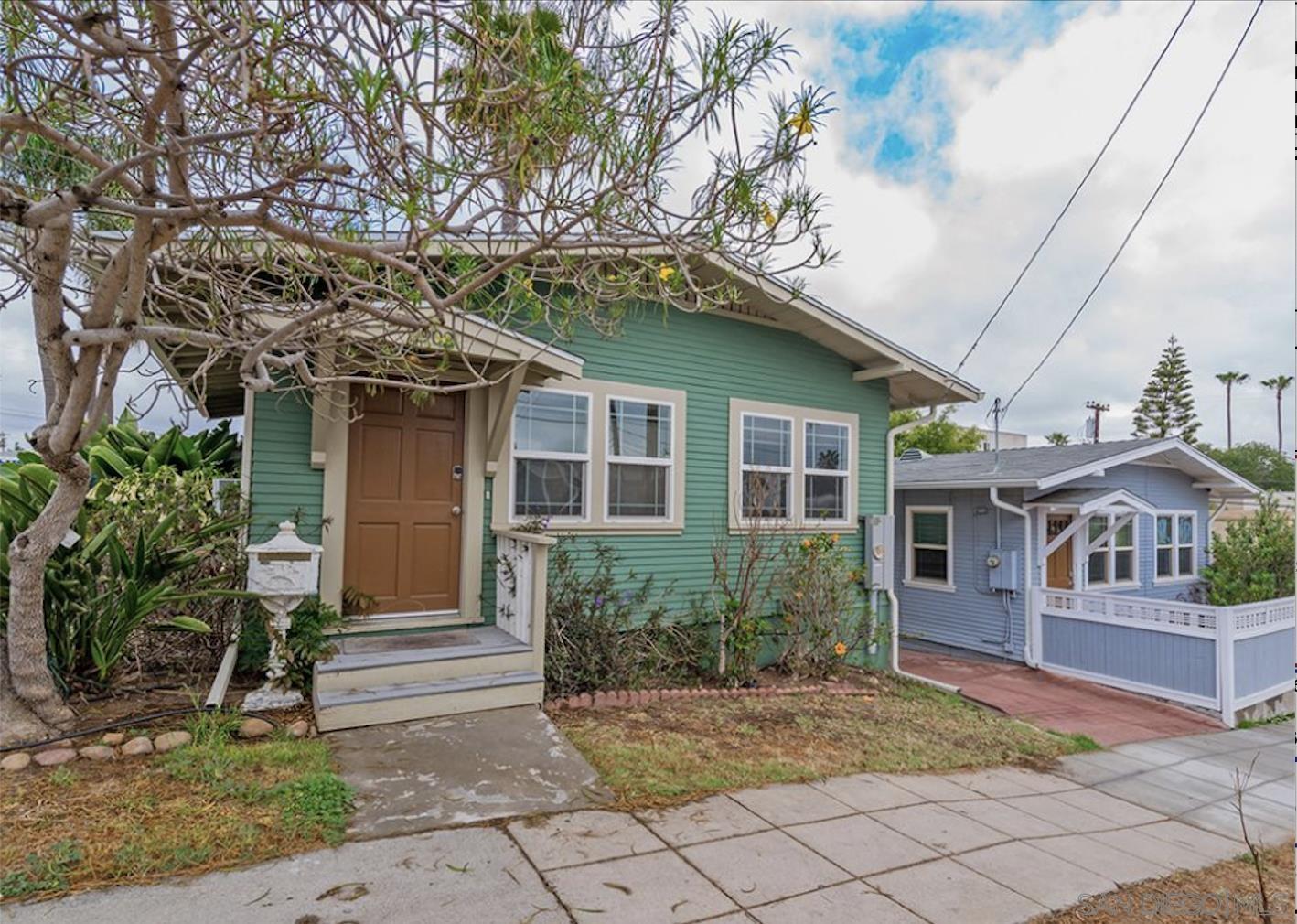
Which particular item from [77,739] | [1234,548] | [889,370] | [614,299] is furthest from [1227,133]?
[77,739]

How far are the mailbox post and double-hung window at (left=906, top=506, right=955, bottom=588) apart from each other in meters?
10.0

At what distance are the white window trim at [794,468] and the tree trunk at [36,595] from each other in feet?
18.3

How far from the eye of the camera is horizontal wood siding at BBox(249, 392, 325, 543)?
202 inches

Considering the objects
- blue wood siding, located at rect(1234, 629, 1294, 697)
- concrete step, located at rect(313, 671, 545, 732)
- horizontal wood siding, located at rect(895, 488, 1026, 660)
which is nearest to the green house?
concrete step, located at rect(313, 671, 545, 732)

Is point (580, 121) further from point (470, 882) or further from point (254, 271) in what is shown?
point (470, 882)

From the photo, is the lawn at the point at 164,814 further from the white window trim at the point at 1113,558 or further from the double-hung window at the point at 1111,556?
the double-hung window at the point at 1111,556

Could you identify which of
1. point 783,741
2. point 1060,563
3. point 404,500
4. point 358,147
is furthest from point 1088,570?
point 358,147

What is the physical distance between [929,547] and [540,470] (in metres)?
8.10

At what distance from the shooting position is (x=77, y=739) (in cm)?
368

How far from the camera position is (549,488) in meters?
6.44

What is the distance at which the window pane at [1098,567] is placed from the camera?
1129 cm

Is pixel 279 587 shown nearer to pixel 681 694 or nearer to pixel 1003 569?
pixel 681 694

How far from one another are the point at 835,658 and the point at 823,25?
604 centimetres

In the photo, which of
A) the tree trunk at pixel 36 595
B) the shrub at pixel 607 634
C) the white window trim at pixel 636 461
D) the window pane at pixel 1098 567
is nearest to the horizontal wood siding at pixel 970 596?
the window pane at pixel 1098 567
